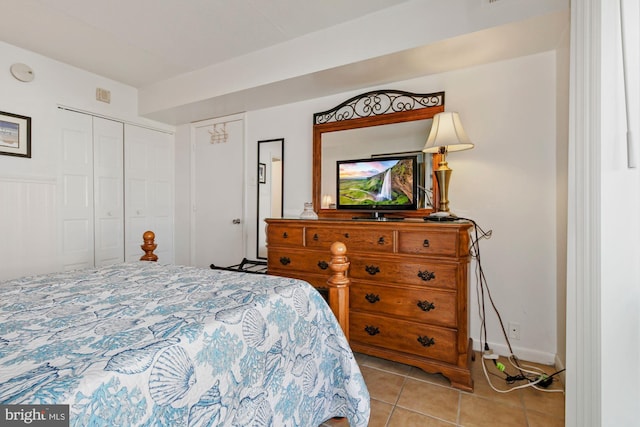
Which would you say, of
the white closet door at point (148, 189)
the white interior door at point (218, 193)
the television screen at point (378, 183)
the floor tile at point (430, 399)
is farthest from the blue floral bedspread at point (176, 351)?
the white closet door at point (148, 189)

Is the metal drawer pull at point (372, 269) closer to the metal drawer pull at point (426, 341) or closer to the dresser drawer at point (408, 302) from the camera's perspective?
the dresser drawer at point (408, 302)

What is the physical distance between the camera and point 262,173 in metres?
3.41

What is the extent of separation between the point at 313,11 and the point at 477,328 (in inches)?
107

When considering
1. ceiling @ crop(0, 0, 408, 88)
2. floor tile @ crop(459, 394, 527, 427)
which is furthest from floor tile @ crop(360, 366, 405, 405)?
ceiling @ crop(0, 0, 408, 88)

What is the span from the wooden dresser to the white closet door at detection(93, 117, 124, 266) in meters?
2.51

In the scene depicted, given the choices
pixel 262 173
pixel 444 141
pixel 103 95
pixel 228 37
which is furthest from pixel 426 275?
pixel 103 95

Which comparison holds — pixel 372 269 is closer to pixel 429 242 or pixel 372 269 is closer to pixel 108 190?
pixel 429 242

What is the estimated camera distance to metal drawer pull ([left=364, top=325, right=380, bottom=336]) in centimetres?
211

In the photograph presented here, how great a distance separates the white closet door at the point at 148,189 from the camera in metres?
3.62

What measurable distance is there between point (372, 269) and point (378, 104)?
149cm

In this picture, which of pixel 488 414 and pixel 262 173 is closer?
pixel 488 414

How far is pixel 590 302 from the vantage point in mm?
1110

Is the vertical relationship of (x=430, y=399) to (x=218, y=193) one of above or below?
below

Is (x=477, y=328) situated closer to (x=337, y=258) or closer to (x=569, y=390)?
(x=569, y=390)
